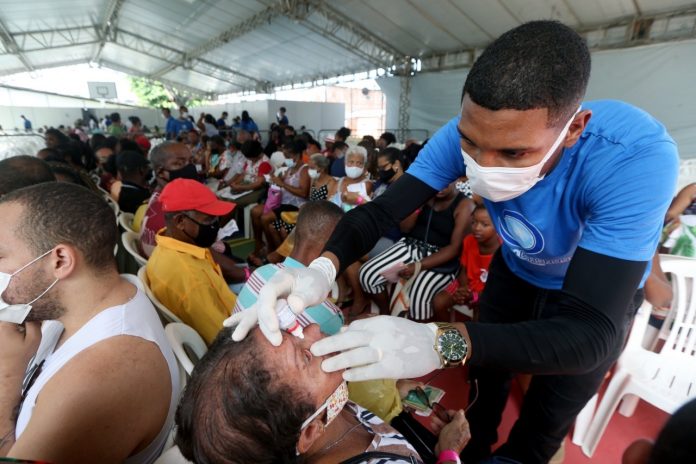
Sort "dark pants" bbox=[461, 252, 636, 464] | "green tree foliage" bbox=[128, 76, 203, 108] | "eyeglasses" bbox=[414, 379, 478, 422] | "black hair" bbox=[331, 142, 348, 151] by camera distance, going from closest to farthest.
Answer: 1. "dark pants" bbox=[461, 252, 636, 464]
2. "eyeglasses" bbox=[414, 379, 478, 422]
3. "black hair" bbox=[331, 142, 348, 151]
4. "green tree foliage" bbox=[128, 76, 203, 108]

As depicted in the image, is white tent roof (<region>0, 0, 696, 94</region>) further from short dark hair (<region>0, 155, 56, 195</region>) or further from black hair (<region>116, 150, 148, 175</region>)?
short dark hair (<region>0, 155, 56, 195</region>)

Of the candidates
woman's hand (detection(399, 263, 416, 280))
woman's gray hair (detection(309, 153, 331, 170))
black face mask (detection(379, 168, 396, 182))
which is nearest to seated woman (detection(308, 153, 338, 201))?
woman's gray hair (detection(309, 153, 331, 170))

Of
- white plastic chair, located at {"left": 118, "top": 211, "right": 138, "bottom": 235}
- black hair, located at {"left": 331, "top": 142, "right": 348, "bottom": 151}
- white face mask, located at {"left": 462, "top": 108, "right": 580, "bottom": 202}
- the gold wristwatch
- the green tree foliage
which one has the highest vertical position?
the green tree foliage

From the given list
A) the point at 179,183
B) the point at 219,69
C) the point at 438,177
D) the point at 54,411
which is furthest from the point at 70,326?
the point at 219,69

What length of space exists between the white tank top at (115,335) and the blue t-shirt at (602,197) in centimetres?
135

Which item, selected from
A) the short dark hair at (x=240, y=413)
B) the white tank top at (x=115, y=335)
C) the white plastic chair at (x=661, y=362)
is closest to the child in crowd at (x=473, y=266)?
the white plastic chair at (x=661, y=362)

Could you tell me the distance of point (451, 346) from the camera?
0.91m

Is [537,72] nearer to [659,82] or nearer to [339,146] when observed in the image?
[339,146]

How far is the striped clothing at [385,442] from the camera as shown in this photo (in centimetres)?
104

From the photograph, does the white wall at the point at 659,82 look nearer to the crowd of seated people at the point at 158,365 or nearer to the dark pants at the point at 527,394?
the crowd of seated people at the point at 158,365

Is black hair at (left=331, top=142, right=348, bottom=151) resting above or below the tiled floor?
above

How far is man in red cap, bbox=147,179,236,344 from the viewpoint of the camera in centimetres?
181

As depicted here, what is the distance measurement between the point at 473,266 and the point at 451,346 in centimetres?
205

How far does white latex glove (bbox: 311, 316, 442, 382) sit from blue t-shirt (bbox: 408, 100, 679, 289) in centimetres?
53
